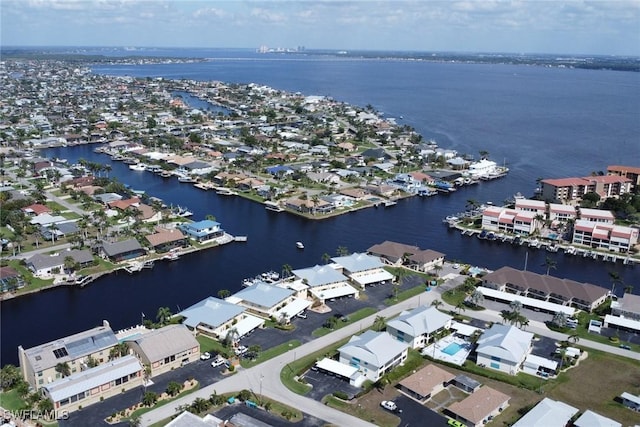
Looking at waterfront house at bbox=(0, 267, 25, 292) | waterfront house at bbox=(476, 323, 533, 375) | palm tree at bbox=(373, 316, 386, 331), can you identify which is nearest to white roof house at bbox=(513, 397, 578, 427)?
waterfront house at bbox=(476, 323, 533, 375)

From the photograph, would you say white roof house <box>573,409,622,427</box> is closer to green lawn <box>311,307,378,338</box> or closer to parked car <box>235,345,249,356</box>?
green lawn <box>311,307,378,338</box>

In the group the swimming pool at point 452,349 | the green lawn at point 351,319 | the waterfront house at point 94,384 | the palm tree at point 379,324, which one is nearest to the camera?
the waterfront house at point 94,384

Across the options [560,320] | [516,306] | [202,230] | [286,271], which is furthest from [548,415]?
[202,230]

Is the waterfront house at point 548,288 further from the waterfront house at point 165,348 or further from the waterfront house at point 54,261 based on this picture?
the waterfront house at point 54,261

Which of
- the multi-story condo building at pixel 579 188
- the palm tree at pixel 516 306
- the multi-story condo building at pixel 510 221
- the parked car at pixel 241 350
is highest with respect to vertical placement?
the multi-story condo building at pixel 579 188

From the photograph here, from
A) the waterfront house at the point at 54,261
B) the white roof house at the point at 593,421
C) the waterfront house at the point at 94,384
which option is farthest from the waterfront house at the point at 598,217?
the waterfront house at the point at 54,261

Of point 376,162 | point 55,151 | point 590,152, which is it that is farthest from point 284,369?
point 590,152

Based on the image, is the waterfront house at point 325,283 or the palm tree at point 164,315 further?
the waterfront house at point 325,283

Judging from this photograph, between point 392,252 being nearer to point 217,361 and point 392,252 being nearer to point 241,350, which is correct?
point 241,350
